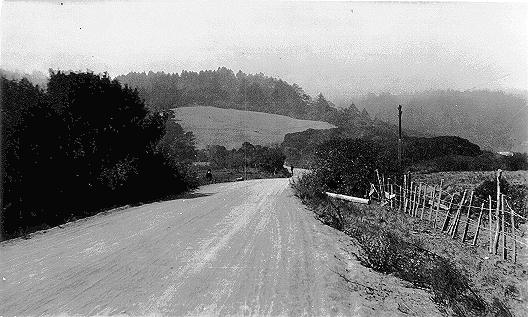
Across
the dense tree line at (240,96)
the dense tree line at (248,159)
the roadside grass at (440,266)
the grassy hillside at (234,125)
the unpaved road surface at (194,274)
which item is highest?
the dense tree line at (240,96)

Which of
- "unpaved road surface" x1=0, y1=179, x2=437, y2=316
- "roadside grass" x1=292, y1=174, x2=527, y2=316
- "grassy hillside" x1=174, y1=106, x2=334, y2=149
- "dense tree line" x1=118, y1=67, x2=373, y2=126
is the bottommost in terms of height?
"roadside grass" x1=292, y1=174, x2=527, y2=316

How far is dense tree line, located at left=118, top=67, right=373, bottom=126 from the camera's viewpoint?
300ft

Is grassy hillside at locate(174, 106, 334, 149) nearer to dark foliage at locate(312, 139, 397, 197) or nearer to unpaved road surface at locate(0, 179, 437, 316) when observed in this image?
dark foliage at locate(312, 139, 397, 197)

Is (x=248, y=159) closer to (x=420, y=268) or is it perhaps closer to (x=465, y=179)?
(x=465, y=179)

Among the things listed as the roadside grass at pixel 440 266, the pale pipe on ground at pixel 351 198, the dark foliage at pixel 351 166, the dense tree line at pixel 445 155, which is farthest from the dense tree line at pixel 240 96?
the roadside grass at pixel 440 266

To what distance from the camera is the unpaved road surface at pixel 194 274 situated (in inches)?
246

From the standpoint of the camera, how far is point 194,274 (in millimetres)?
7645

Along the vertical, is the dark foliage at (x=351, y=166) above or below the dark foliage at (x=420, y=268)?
above

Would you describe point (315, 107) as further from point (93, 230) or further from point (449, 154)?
point (93, 230)

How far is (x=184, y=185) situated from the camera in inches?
1084

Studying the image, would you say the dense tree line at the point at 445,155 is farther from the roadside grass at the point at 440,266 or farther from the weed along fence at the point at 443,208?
the roadside grass at the point at 440,266

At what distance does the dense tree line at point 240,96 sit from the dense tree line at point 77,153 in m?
60.5

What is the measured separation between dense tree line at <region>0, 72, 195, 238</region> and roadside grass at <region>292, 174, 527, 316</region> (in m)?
10.2

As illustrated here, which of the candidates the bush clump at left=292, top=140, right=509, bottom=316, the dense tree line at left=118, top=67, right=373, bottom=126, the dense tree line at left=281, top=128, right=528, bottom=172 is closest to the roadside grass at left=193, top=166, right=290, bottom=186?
the dense tree line at left=281, top=128, right=528, bottom=172
